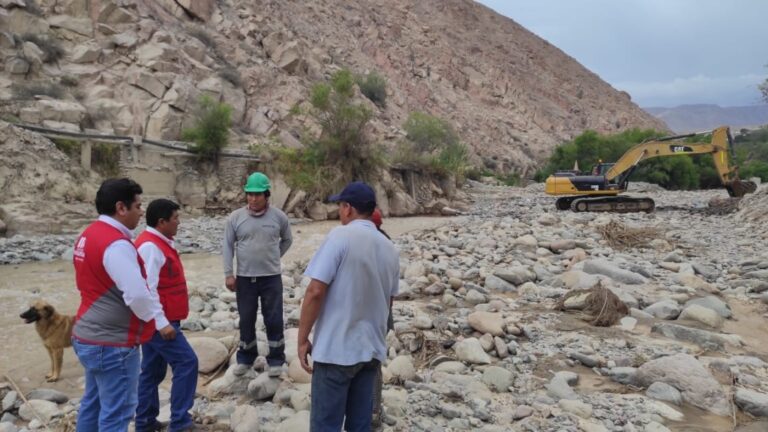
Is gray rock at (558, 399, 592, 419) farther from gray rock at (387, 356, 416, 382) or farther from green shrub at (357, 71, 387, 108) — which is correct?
green shrub at (357, 71, 387, 108)

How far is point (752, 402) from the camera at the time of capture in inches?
152

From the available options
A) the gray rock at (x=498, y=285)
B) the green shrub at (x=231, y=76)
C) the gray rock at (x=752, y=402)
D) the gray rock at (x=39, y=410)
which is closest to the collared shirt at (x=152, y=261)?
the gray rock at (x=39, y=410)

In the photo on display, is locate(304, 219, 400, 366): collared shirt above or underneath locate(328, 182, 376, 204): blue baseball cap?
underneath

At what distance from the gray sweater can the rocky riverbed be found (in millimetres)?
853

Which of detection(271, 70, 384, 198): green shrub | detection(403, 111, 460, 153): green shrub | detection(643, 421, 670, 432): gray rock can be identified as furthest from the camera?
detection(403, 111, 460, 153): green shrub

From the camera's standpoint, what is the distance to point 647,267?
852 centimetres

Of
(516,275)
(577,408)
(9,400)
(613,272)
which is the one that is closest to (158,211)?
(9,400)

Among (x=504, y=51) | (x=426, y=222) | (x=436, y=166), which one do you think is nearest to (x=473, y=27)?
(x=504, y=51)

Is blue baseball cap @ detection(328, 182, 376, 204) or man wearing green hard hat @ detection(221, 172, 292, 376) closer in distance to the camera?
blue baseball cap @ detection(328, 182, 376, 204)

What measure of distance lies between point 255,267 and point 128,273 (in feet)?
5.14

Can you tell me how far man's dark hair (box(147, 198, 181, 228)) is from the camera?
10.3 ft

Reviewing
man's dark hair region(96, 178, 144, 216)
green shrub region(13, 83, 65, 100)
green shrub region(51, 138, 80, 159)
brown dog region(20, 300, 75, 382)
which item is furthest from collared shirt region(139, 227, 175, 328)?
green shrub region(13, 83, 65, 100)

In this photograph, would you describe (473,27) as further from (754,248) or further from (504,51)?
(754,248)

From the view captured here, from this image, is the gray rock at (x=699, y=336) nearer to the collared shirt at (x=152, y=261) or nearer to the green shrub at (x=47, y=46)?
the collared shirt at (x=152, y=261)
